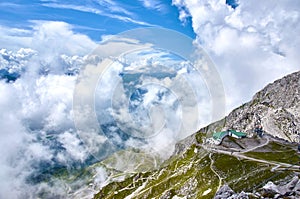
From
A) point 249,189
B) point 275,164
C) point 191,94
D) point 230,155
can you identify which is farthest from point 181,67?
point 230,155

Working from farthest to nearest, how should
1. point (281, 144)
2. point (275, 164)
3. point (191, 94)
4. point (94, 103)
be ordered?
point (281, 144)
point (275, 164)
point (191, 94)
point (94, 103)

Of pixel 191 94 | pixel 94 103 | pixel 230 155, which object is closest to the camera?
pixel 94 103

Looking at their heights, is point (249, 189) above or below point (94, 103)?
below

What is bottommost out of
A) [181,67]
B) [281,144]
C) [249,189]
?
[249,189]

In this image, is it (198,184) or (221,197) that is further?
(198,184)

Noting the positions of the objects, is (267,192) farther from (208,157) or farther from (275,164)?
(208,157)

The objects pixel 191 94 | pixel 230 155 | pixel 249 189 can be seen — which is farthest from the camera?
pixel 230 155

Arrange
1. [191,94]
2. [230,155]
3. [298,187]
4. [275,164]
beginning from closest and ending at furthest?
[191,94], [298,187], [275,164], [230,155]

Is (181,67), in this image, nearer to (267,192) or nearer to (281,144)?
(267,192)

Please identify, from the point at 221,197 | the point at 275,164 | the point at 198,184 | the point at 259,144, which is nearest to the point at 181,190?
the point at 198,184
